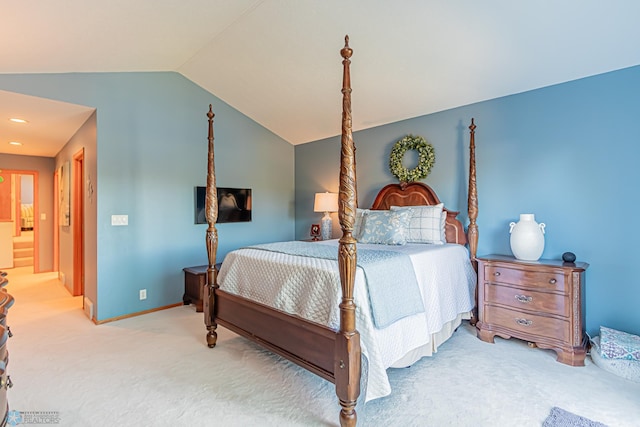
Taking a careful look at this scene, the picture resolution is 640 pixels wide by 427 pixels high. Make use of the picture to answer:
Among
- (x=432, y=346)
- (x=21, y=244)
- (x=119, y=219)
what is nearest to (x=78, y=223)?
(x=119, y=219)

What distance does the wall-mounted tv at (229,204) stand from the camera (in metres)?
4.34

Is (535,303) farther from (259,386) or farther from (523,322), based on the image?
(259,386)

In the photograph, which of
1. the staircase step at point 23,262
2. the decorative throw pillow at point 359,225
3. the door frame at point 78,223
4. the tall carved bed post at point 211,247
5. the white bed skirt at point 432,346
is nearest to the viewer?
the white bed skirt at point 432,346

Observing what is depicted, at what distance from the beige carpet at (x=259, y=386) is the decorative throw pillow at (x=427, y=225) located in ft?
3.27

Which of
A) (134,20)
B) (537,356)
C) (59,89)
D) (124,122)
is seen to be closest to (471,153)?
(537,356)

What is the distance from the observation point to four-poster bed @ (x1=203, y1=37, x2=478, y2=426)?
5.84ft

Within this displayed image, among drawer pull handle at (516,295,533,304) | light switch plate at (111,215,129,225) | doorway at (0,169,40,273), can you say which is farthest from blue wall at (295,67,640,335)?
doorway at (0,169,40,273)

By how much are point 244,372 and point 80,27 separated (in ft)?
9.42

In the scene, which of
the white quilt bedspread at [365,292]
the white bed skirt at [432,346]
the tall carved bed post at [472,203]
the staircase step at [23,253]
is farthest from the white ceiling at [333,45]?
the staircase step at [23,253]

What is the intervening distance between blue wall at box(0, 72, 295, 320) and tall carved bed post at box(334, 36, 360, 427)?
3.02m

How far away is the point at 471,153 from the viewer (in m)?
3.43

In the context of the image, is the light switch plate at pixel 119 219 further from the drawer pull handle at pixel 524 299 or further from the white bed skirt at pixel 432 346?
the drawer pull handle at pixel 524 299

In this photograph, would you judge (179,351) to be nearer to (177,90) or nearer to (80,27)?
(80,27)

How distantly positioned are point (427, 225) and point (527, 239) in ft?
2.95
